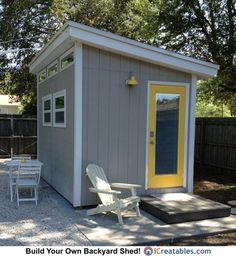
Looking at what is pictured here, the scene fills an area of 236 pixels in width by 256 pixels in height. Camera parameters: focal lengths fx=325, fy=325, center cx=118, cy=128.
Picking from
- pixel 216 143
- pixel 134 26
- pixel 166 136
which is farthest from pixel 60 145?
pixel 134 26

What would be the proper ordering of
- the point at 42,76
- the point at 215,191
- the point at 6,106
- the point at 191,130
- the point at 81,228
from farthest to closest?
the point at 6,106 → the point at 42,76 → the point at 215,191 → the point at 191,130 → the point at 81,228

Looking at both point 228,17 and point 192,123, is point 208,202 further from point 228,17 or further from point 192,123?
point 228,17

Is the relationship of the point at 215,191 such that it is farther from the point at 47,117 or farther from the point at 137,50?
the point at 47,117


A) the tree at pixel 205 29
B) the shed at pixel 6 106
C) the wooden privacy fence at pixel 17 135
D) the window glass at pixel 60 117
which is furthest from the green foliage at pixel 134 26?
the shed at pixel 6 106

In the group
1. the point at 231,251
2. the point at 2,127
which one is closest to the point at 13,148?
the point at 2,127

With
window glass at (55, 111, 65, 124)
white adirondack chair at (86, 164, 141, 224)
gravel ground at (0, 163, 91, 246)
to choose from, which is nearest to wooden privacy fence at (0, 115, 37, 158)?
window glass at (55, 111, 65, 124)

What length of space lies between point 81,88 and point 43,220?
222 cm

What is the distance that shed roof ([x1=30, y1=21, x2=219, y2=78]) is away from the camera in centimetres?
524

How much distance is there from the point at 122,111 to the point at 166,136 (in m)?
1.03

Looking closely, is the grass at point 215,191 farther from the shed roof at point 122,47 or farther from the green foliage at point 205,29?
the green foliage at point 205,29

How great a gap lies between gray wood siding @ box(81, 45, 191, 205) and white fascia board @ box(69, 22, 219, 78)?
212 millimetres

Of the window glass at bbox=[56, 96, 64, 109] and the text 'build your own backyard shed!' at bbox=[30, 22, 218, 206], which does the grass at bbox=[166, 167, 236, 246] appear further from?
the window glass at bbox=[56, 96, 64, 109]

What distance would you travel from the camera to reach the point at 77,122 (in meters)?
5.50

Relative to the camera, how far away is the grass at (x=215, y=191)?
14.1 feet
